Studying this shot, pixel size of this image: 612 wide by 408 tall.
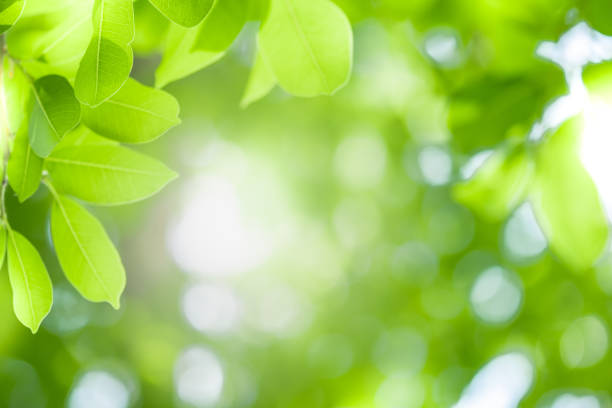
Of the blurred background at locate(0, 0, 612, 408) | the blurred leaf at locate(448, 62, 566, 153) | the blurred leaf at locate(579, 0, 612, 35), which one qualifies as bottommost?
the blurred background at locate(0, 0, 612, 408)

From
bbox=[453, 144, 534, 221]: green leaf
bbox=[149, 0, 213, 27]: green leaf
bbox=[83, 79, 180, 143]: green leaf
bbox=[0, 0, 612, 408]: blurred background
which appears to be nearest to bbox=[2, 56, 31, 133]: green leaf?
bbox=[83, 79, 180, 143]: green leaf

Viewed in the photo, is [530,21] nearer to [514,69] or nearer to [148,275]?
[514,69]

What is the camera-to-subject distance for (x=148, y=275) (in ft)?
12.3

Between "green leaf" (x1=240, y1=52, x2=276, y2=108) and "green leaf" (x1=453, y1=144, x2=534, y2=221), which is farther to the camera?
"green leaf" (x1=453, y1=144, x2=534, y2=221)

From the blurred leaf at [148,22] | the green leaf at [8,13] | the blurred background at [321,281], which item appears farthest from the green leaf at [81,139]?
the blurred background at [321,281]

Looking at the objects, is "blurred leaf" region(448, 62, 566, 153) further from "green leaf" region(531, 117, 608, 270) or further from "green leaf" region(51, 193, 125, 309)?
"green leaf" region(51, 193, 125, 309)

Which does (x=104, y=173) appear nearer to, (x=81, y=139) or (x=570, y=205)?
(x=81, y=139)

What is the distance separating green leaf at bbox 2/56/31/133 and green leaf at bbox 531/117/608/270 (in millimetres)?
1119

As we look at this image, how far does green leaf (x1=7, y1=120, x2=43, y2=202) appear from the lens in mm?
805

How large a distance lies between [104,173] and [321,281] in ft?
10.3

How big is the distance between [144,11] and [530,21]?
38.8 inches

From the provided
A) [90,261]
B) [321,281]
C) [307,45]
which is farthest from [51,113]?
[321,281]

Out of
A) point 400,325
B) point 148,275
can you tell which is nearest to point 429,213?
point 400,325

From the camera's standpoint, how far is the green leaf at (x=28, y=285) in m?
0.82
